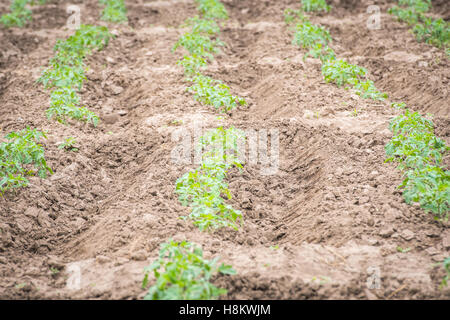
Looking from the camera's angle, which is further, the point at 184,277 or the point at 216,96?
the point at 216,96

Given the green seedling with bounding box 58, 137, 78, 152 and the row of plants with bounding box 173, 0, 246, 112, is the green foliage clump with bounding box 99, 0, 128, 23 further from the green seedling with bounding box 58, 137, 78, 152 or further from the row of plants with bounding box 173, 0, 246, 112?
the green seedling with bounding box 58, 137, 78, 152

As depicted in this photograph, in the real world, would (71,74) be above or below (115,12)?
below

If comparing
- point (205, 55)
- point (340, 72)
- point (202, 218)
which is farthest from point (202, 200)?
point (205, 55)

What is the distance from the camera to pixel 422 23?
8.73 meters

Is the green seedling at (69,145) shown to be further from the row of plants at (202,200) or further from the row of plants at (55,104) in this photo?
the row of plants at (202,200)

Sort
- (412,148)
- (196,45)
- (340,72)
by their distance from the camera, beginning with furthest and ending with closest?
(196,45) → (340,72) → (412,148)

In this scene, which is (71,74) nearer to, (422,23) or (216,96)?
(216,96)

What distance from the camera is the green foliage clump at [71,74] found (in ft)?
18.7

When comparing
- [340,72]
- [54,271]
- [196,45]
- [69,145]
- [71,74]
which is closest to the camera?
[54,271]

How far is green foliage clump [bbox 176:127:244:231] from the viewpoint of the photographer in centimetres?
374

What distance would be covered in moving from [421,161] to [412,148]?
307 mm

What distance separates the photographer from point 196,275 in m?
2.90

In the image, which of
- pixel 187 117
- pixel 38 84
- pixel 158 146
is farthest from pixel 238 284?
pixel 38 84

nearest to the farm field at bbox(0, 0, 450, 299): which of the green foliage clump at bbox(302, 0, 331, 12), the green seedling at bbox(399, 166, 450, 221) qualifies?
the green seedling at bbox(399, 166, 450, 221)
